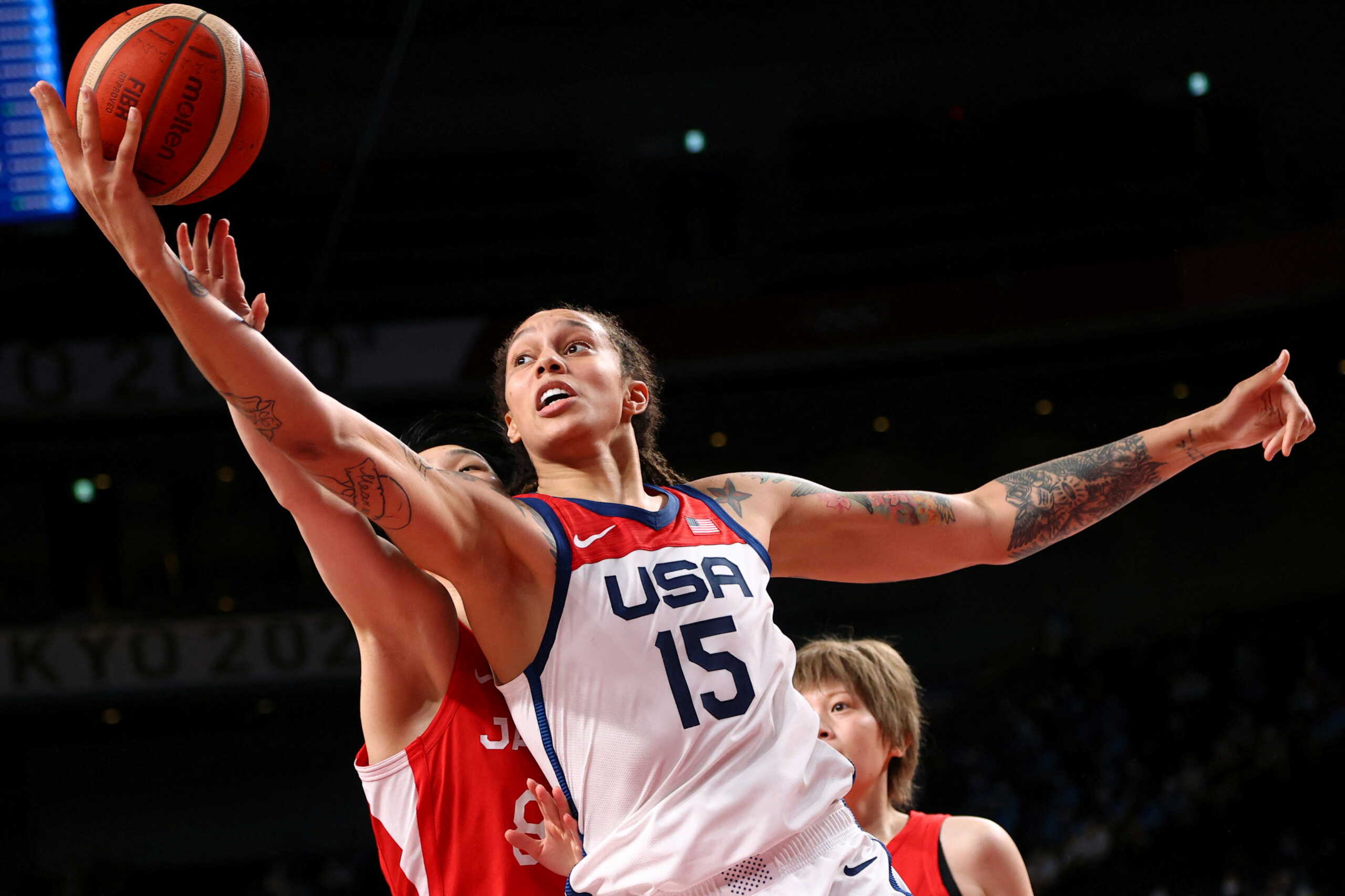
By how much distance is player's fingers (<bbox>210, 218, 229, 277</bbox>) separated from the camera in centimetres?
214

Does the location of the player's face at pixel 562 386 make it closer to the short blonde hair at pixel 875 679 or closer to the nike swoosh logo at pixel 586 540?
the nike swoosh logo at pixel 586 540

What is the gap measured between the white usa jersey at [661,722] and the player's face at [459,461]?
0.54 m

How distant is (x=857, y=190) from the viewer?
13.8 metres

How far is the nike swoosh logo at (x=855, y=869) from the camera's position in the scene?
245 cm

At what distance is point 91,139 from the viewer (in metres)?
2.06

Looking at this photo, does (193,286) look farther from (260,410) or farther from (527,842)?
(527,842)

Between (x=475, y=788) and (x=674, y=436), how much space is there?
1189 centimetres

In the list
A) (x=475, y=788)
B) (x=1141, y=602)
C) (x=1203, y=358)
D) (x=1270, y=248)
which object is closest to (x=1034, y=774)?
(x=1141, y=602)

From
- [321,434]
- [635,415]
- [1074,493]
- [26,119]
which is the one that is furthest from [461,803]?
[26,119]

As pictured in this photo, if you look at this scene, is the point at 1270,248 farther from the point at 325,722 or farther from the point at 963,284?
the point at 325,722

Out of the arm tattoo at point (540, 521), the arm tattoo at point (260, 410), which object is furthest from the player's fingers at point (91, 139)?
the arm tattoo at point (540, 521)

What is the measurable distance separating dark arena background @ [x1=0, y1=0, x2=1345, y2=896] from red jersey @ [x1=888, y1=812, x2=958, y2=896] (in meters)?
9.08

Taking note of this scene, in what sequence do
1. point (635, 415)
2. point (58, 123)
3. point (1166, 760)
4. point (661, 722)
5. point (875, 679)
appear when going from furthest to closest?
1. point (1166, 760)
2. point (875, 679)
3. point (635, 415)
4. point (661, 722)
5. point (58, 123)

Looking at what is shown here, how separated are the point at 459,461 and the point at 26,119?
7023 mm
